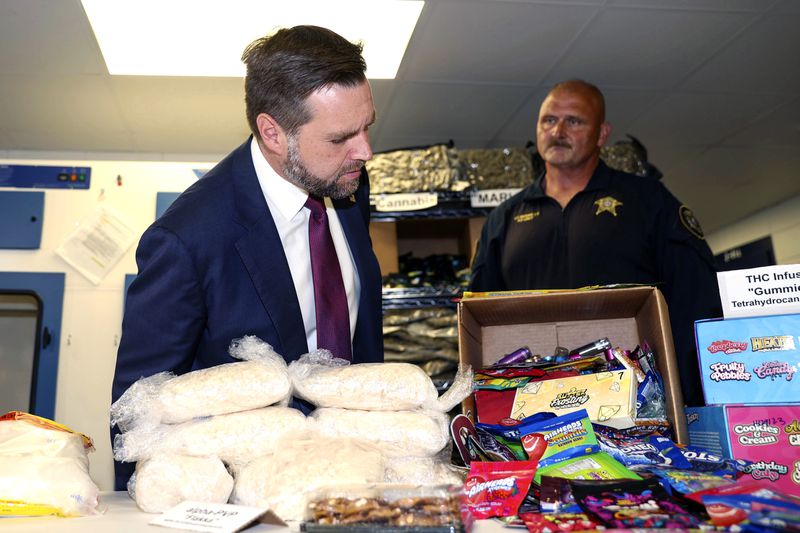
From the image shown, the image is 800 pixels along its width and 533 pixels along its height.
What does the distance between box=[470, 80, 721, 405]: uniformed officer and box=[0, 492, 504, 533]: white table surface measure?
1.48 meters

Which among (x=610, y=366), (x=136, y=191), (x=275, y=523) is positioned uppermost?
(x=136, y=191)

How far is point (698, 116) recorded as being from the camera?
15.0 ft

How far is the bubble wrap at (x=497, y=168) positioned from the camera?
3.65 metres

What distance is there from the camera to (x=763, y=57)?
3.78 metres

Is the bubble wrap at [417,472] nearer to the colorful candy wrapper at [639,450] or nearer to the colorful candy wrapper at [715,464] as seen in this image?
the colorful candy wrapper at [639,450]

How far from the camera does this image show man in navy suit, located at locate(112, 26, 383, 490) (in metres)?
1.31

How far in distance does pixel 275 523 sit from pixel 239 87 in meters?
3.37

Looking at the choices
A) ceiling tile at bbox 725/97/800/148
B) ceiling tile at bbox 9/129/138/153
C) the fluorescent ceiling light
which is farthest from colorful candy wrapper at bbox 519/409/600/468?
ceiling tile at bbox 725/97/800/148

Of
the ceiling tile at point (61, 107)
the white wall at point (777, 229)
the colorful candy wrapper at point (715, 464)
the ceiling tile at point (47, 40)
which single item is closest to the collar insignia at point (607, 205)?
the colorful candy wrapper at point (715, 464)

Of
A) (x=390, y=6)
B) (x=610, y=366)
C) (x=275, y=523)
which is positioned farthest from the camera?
(x=390, y=6)

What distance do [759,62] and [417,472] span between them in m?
3.75

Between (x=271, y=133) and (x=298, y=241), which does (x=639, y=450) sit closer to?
(x=298, y=241)

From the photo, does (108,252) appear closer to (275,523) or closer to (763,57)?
(275,523)

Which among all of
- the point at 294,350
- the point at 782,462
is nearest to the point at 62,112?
the point at 294,350
